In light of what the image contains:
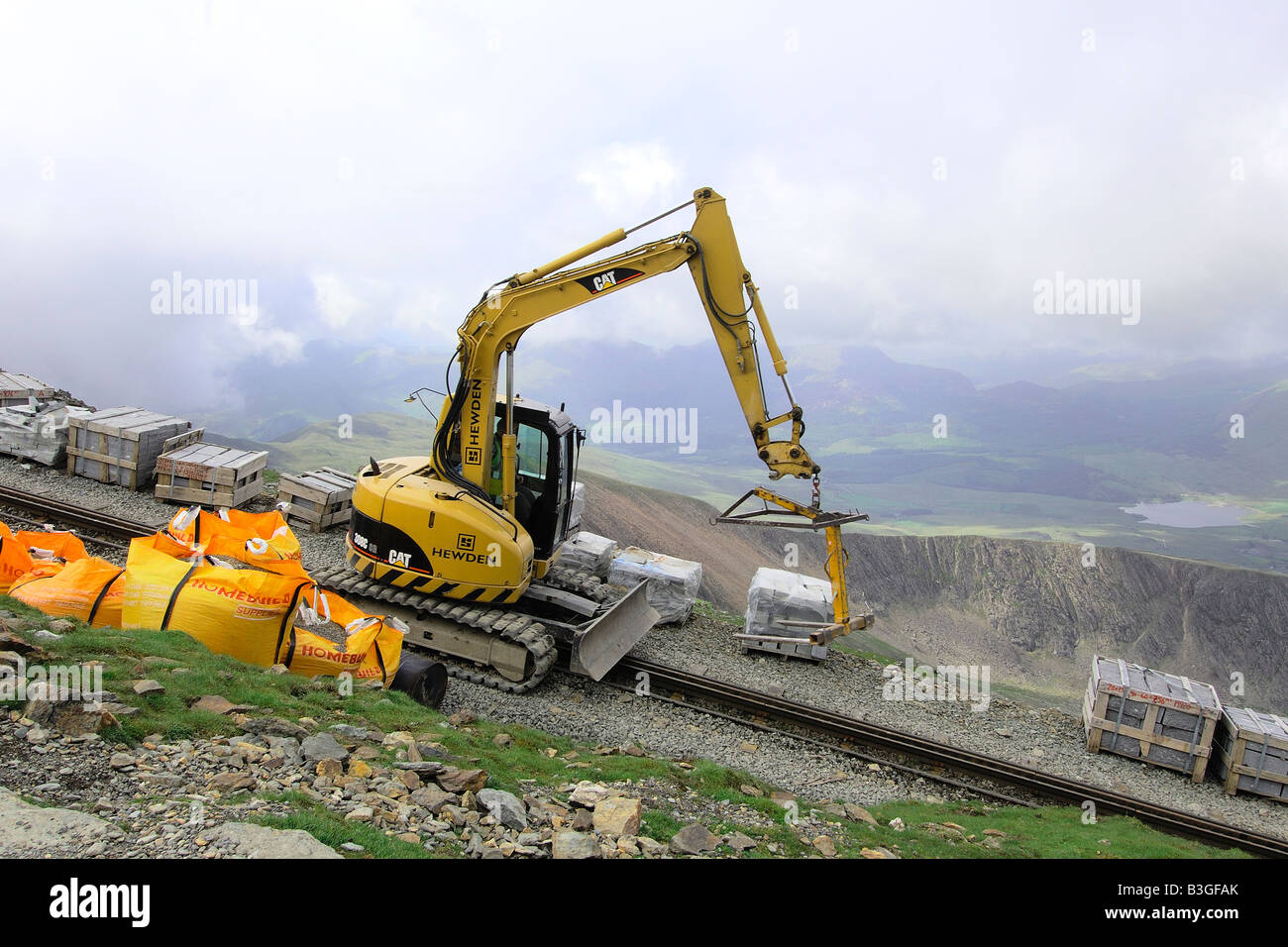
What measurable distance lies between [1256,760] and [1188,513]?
673ft

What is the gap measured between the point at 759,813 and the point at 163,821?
4964mm

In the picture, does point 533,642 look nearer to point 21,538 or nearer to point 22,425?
point 21,538

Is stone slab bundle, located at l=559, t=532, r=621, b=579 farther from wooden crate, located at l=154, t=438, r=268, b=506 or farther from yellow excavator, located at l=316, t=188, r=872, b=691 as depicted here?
wooden crate, located at l=154, t=438, r=268, b=506

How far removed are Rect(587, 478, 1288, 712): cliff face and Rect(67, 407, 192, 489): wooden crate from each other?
90.5 ft

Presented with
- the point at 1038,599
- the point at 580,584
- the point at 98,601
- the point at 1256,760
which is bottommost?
the point at 1038,599

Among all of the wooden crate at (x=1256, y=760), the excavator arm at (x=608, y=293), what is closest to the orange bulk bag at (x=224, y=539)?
the excavator arm at (x=608, y=293)

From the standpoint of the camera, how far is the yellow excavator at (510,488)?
9.57 metres

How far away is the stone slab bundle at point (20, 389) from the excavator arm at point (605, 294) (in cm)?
1348

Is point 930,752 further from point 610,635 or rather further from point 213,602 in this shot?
point 213,602

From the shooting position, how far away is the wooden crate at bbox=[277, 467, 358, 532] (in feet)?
47.8

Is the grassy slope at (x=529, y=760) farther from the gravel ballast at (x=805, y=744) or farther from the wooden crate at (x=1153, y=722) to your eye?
the wooden crate at (x=1153, y=722)

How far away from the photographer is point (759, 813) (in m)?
6.98

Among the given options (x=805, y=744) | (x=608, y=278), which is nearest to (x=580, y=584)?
(x=805, y=744)

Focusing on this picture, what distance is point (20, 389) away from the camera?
55.9 feet
